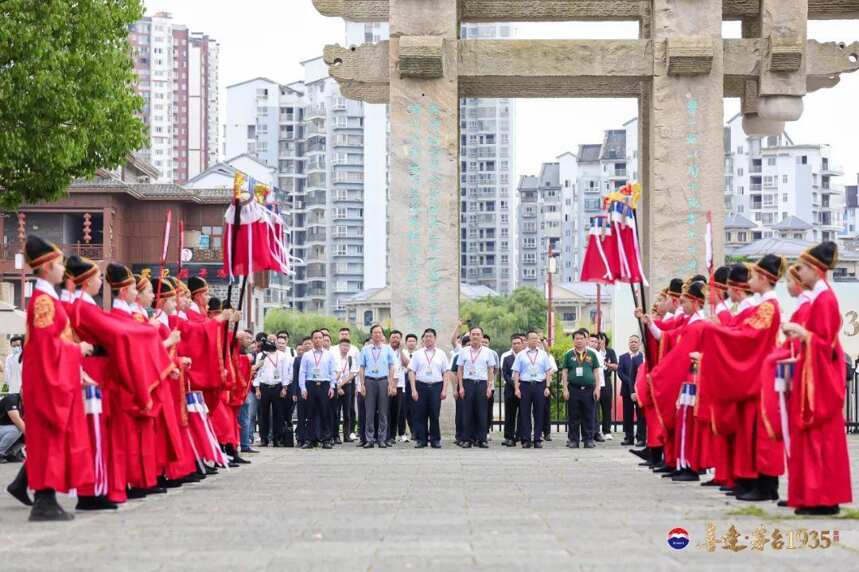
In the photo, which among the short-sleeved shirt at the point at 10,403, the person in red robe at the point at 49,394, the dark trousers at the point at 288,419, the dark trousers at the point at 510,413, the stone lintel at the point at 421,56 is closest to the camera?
the person in red robe at the point at 49,394

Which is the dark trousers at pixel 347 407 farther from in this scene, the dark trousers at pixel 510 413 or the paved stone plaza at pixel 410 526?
the paved stone plaza at pixel 410 526

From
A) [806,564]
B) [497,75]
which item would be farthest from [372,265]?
[806,564]

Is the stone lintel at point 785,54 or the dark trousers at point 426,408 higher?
the stone lintel at point 785,54

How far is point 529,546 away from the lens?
30.2 ft

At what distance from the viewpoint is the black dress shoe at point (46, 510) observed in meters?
11.4

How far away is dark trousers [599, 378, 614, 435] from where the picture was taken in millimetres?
25125

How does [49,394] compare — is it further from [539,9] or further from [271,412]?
[539,9]

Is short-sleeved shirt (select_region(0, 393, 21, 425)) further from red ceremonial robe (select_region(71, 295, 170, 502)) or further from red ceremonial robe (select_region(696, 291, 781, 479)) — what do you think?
red ceremonial robe (select_region(696, 291, 781, 479))

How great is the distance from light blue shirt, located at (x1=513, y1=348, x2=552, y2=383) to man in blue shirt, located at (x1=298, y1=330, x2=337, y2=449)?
9.59 ft

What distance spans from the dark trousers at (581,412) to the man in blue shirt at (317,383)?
3.74 meters

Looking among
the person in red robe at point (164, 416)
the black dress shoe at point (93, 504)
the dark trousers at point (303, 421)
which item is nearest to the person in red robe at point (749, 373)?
the person in red robe at point (164, 416)

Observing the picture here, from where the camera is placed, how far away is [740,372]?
1330 centimetres

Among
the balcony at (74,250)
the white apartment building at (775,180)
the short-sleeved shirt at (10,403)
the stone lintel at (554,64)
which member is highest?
the white apartment building at (775,180)

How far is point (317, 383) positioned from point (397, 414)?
6.14 feet
